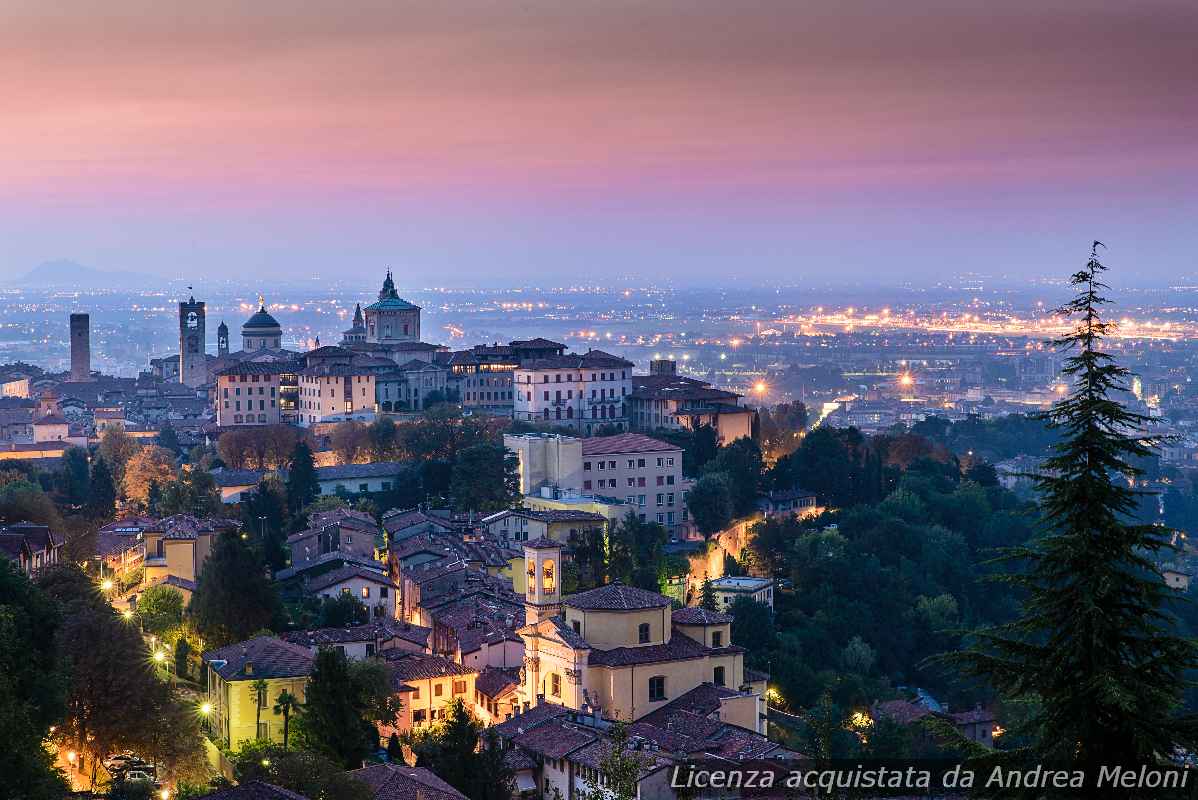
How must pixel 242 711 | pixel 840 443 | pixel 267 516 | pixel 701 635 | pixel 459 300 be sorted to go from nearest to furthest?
pixel 242 711 < pixel 701 635 < pixel 267 516 < pixel 840 443 < pixel 459 300

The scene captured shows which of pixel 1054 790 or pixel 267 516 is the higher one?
pixel 1054 790

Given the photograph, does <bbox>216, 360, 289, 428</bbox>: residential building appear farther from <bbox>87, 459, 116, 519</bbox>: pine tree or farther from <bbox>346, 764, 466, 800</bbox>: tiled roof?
<bbox>346, 764, 466, 800</bbox>: tiled roof

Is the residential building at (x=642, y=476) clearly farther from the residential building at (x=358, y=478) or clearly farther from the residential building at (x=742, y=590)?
the residential building at (x=742, y=590)

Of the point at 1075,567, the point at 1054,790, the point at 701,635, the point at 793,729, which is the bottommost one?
the point at 793,729

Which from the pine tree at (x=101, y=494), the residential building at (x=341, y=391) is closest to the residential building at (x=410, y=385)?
the residential building at (x=341, y=391)

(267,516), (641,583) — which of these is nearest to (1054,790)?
(641,583)

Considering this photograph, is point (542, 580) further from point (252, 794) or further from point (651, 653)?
point (252, 794)

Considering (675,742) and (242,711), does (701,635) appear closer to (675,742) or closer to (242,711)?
(675,742)

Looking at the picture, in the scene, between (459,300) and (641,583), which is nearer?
(641,583)
